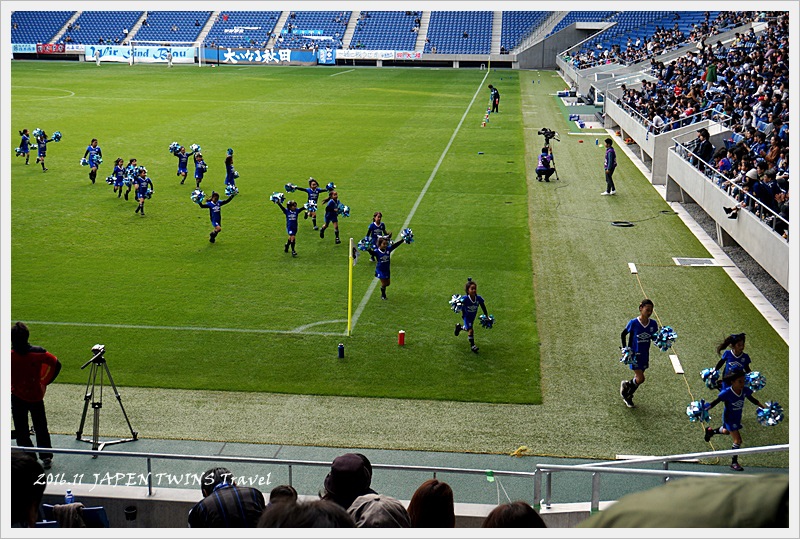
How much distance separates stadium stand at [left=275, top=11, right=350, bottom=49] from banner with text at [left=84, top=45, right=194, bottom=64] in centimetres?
849

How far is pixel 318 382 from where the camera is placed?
44.7 feet

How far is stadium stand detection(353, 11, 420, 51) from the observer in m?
85.5

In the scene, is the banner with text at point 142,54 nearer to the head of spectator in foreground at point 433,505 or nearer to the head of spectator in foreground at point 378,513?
the head of spectator in foreground at point 433,505

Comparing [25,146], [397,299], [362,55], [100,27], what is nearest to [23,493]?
[397,299]

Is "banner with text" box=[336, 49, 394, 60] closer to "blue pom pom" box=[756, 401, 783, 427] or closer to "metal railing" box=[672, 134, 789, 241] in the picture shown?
"metal railing" box=[672, 134, 789, 241]

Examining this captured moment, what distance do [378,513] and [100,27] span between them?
93.3m

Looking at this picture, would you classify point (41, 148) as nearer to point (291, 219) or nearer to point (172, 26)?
point (291, 219)

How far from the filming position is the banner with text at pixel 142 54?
82688 millimetres

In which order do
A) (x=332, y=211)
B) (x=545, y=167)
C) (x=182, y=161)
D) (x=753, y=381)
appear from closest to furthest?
(x=753, y=381) → (x=332, y=211) → (x=182, y=161) → (x=545, y=167)

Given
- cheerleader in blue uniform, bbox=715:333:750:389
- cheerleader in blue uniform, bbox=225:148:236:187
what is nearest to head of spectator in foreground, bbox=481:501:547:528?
cheerleader in blue uniform, bbox=715:333:750:389

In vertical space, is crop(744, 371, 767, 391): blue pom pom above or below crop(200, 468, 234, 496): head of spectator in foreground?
below

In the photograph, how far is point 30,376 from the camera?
10203mm

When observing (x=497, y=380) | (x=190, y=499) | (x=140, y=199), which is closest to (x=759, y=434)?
(x=497, y=380)

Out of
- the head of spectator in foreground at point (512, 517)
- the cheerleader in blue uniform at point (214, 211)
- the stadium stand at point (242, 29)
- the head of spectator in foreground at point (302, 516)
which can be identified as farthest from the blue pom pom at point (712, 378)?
the stadium stand at point (242, 29)
